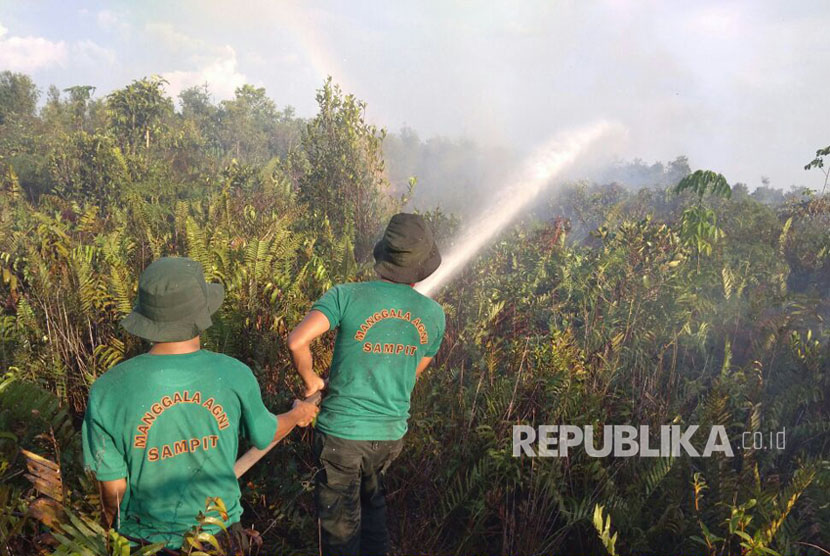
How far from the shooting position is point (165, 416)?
158 centimetres

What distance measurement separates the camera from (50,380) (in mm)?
3283

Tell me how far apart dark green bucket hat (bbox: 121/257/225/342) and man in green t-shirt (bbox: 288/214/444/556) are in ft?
2.20

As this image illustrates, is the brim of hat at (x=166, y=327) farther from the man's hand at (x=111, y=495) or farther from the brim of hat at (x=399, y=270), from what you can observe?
the brim of hat at (x=399, y=270)

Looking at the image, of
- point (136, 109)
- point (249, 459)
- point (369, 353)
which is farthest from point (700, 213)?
point (136, 109)

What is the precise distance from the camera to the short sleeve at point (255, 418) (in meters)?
1.78

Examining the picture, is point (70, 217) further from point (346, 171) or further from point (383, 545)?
point (383, 545)

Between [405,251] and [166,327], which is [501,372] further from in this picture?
[166,327]

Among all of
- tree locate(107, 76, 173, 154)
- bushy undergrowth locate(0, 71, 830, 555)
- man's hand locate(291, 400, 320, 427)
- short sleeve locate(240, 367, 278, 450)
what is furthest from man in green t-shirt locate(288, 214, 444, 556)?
tree locate(107, 76, 173, 154)

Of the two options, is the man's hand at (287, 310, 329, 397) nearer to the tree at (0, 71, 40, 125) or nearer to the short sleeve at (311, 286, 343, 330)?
the short sleeve at (311, 286, 343, 330)

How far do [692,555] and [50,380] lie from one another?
3889mm

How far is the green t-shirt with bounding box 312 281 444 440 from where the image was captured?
7.68 ft

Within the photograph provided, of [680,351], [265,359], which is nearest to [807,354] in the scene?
[680,351]

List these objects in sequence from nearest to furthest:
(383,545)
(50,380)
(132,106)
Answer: (383,545), (50,380), (132,106)

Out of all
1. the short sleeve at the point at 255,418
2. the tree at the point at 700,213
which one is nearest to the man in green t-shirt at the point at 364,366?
the short sleeve at the point at 255,418
